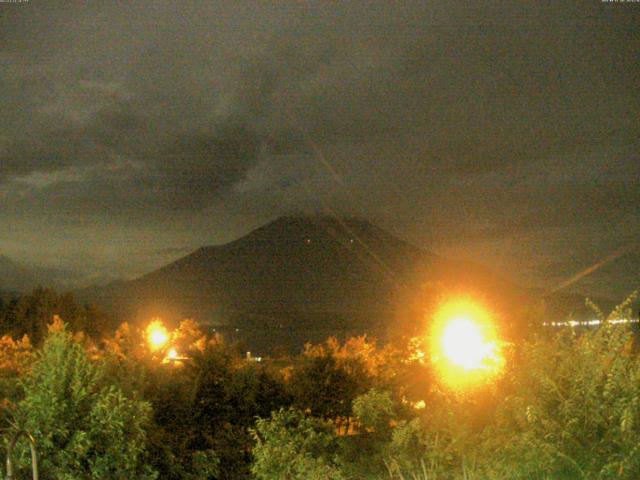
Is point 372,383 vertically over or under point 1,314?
under

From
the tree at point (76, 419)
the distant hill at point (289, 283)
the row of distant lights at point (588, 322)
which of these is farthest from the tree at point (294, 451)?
the distant hill at point (289, 283)

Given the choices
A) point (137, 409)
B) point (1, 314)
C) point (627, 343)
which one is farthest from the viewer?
point (1, 314)

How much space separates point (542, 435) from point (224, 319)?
7369 cm

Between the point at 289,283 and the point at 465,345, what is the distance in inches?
3787

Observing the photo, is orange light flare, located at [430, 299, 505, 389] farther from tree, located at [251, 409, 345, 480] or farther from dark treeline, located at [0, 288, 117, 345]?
dark treeline, located at [0, 288, 117, 345]

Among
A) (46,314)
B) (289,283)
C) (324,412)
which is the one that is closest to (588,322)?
(324,412)

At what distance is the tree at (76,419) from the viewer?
8.44m

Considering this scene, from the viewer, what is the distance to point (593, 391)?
704 centimetres

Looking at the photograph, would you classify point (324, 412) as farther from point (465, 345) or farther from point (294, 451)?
point (294, 451)

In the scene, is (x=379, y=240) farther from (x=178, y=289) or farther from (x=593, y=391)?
(x=593, y=391)

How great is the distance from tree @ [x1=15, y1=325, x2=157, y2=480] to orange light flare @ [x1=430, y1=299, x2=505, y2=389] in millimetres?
4465

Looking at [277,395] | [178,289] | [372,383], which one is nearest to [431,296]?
[372,383]

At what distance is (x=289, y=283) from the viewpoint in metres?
108

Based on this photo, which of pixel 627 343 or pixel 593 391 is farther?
pixel 627 343
